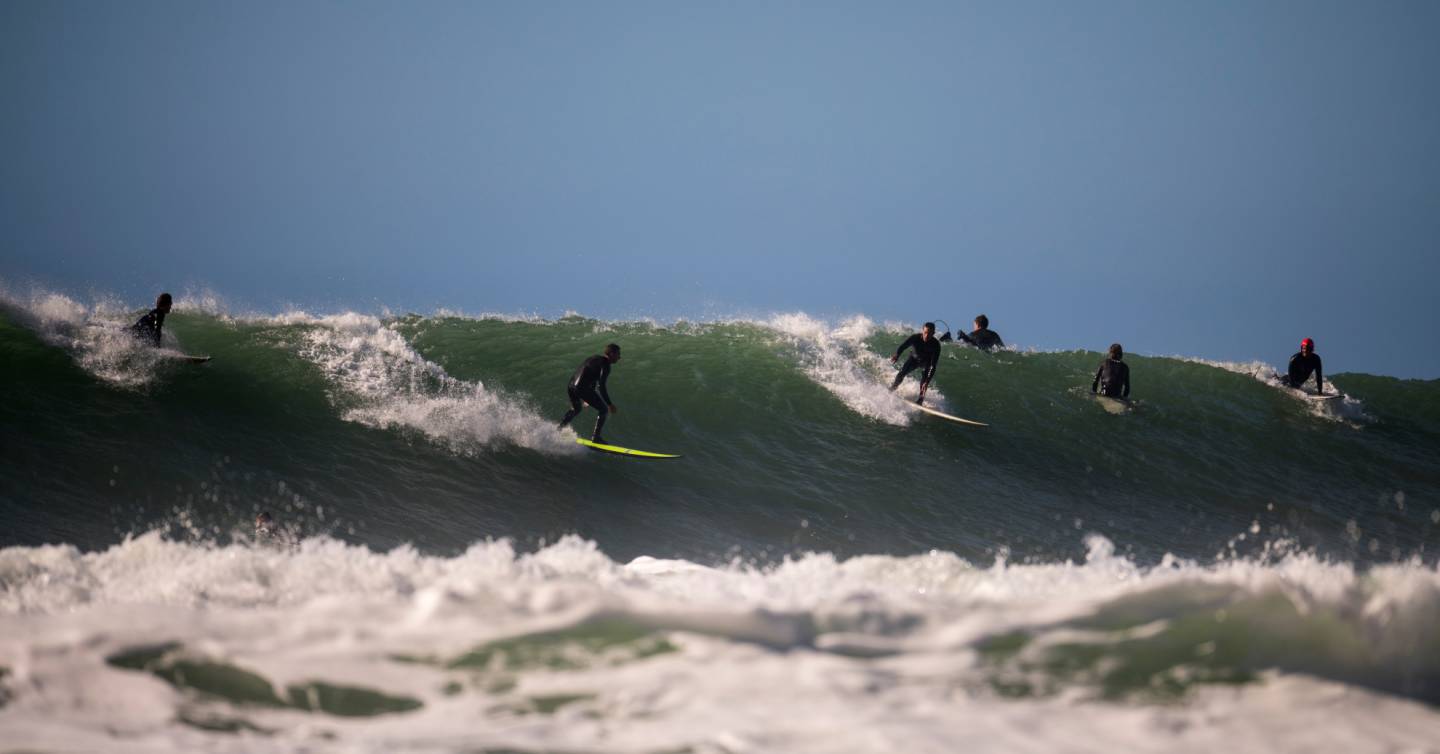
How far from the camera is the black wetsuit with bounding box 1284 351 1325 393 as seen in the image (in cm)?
1714

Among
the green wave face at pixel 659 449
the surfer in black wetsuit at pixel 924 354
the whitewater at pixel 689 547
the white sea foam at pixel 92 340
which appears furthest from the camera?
the surfer in black wetsuit at pixel 924 354

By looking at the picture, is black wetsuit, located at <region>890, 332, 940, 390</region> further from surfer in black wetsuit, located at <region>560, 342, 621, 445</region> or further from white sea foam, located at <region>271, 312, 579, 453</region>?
white sea foam, located at <region>271, 312, 579, 453</region>

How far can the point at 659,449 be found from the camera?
1202 cm

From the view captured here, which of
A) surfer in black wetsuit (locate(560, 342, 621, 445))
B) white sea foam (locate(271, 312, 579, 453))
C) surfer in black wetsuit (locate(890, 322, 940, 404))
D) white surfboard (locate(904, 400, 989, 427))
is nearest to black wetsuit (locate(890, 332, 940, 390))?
surfer in black wetsuit (locate(890, 322, 940, 404))

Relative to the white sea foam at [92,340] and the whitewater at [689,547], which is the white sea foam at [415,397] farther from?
the white sea foam at [92,340]

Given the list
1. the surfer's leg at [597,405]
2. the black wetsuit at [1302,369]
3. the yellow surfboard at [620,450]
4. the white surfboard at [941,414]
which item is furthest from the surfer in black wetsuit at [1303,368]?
the surfer's leg at [597,405]

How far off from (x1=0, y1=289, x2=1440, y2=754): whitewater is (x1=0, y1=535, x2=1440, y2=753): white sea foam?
0.02 meters

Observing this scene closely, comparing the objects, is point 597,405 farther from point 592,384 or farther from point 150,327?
point 150,327

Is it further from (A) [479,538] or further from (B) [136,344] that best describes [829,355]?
(B) [136,344]

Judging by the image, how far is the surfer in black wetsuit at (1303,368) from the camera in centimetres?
1705

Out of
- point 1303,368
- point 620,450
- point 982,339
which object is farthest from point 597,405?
point 1303,368

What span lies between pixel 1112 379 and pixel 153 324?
44.3ft

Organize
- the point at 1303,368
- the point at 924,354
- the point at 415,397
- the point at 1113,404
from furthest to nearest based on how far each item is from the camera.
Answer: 1. the point at 1303,368
2. the point at 1113,404
3. the point at 924,354
4. the point at 415,397

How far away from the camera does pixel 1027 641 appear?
3.93 meters
